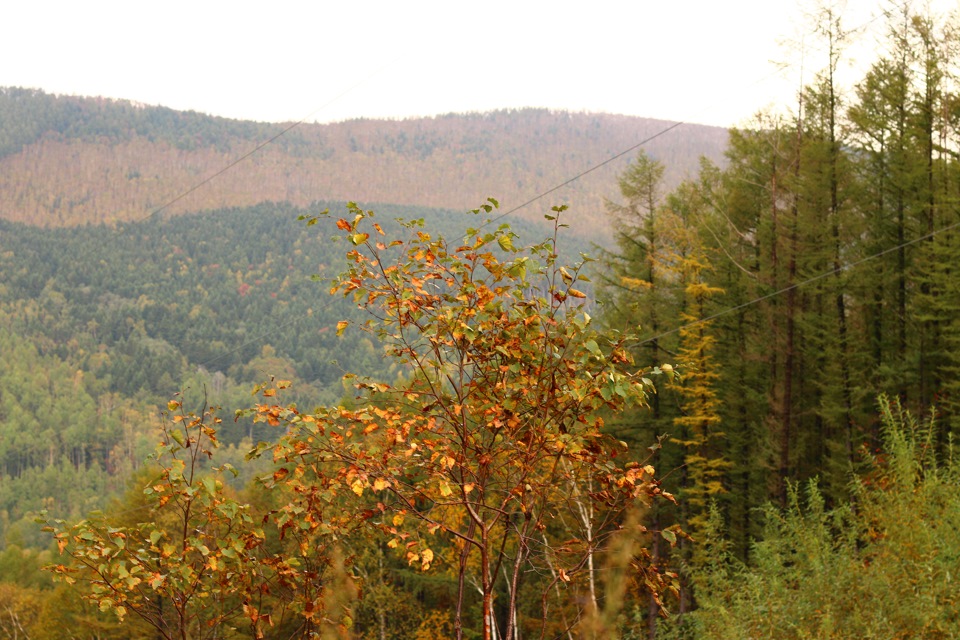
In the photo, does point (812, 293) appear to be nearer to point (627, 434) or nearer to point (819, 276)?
point (819, 276)

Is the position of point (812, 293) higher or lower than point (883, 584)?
higher

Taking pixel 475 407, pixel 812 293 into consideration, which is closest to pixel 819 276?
pixel 812 293

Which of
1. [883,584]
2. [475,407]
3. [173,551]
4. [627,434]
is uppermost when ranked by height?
[475,407]

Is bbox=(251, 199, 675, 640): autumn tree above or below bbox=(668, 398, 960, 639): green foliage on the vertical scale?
above

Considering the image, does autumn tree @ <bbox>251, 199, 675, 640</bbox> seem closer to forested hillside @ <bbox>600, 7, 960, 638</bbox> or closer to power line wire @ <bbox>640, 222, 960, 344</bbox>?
forested hillside @ <bbox>600, 7, 960, 638</bbox>

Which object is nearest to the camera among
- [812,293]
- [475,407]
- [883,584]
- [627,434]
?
[475,407]

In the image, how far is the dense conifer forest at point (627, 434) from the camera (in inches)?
162

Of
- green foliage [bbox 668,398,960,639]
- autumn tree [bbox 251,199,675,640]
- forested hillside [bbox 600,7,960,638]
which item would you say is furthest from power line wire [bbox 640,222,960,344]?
autumn tree [bbox 251,199,675,640]

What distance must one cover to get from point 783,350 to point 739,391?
266cm

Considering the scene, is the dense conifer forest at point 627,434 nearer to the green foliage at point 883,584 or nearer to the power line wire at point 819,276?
the green foliage at point 883,584

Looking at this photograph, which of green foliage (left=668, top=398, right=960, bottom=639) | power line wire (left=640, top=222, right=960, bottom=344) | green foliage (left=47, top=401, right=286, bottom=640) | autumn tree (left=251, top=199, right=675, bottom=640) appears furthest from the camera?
power line wire (left=640, top=222, right=960, bottom=344)

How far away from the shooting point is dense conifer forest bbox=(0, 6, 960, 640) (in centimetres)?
412

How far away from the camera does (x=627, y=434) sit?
27453 millimetres

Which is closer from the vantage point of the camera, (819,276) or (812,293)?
(819,276)
